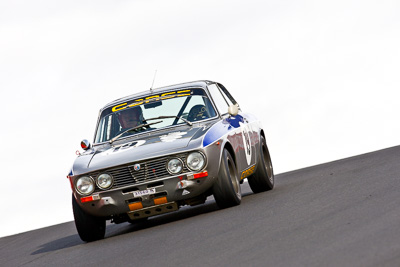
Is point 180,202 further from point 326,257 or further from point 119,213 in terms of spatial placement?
point 326,257

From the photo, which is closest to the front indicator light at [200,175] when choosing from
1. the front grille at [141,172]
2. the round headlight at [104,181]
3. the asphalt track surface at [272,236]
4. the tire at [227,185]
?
the front grille at [141,172]

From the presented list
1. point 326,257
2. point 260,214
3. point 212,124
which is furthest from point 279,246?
point 212,124

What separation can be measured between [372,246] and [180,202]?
444cm

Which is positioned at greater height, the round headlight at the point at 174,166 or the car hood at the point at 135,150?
the car hood at the point at 135,150

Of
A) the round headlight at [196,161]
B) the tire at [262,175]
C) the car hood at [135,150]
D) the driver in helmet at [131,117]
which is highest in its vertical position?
the driver in helmet at [131,117]

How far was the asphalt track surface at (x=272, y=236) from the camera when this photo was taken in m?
6.84

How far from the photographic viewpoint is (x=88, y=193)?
10820 millimetres

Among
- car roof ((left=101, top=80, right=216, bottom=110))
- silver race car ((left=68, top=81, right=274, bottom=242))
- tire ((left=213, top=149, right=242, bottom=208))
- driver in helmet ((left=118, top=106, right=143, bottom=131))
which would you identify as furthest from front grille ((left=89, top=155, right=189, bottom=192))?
car roof ((left=101, top=80, right=216, bottom=110))

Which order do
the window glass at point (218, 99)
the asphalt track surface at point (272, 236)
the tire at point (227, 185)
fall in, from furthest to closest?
the window glass at point (218, 99) → the tire at point (227, 185) → the asphalt track surface at point (272, 236)

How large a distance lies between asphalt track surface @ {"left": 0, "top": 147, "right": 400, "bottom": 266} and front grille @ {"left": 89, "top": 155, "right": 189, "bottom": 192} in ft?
1.99

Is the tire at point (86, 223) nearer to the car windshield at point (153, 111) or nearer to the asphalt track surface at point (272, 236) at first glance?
the asphalt track surface at point (272, 236)

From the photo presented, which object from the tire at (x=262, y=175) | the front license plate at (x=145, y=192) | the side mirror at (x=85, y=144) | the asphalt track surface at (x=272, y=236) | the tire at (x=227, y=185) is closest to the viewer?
the asphalt track surface at (x=272, y=236)

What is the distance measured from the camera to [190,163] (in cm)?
1073

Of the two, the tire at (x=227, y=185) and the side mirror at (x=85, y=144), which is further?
the side mirror at (x=85, y=144)
